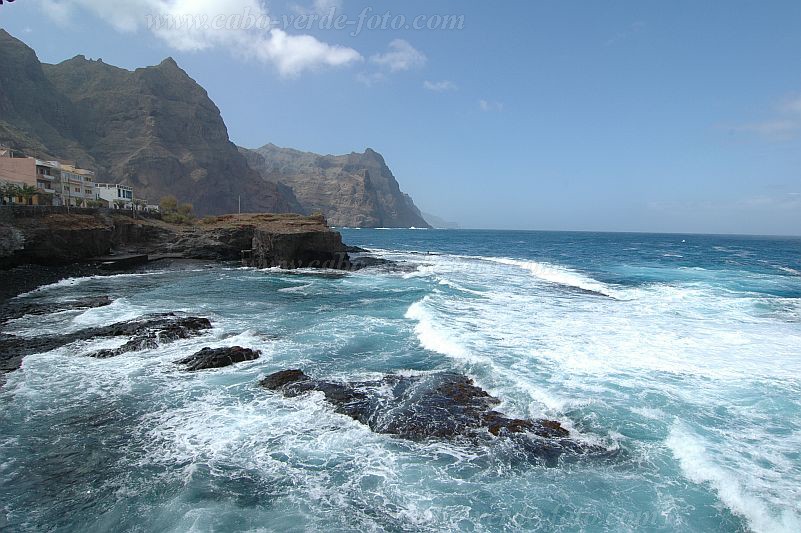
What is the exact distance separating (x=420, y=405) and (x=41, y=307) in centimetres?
1940

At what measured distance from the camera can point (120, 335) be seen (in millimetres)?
15875

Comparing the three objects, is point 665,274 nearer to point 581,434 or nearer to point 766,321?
point 766,321

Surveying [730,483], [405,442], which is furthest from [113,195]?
[730,483]

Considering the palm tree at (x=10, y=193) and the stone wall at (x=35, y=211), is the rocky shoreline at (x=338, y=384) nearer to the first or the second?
the stone wall at (x=35, y=211)

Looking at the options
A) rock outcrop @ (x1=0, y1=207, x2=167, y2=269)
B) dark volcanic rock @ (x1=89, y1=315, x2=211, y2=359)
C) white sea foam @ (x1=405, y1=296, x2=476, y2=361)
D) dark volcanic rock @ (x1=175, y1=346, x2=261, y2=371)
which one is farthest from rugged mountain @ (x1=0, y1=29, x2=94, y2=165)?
white sea foam @ (x1=405, y1=296, x2=476, y2=361)

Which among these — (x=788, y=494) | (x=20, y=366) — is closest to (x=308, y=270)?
(x=20, y=366)

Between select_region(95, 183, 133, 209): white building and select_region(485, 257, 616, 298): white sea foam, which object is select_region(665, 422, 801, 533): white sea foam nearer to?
select_region(485, 257, 616, 298): white sea foam

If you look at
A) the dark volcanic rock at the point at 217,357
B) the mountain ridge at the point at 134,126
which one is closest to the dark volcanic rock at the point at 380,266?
the dark volcanic rock at the point at 217,357

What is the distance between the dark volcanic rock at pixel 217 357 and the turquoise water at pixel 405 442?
0.47 meters

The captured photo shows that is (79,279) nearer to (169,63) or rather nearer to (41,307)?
(41,307)

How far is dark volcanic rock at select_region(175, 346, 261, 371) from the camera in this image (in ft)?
43.8

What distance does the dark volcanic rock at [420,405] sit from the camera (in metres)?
9.56

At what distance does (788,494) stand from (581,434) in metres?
3.37

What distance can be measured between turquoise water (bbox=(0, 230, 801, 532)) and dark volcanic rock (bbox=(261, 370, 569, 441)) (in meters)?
0.43
